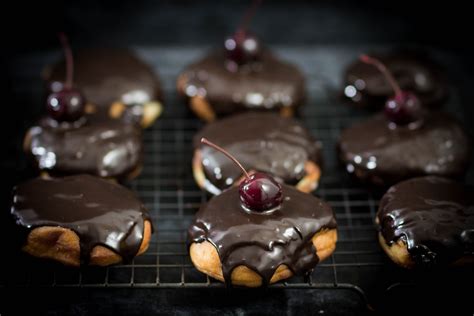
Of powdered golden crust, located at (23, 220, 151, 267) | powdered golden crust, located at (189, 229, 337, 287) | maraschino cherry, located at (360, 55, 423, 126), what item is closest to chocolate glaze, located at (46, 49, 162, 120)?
powdered golden crust, located at (23, 220, 151, 267)

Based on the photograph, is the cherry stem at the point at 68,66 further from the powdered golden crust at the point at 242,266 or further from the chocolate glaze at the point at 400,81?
the chocolate glaze at the point at 400,81

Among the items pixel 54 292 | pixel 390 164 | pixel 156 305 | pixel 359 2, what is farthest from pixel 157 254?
pixel 359 2

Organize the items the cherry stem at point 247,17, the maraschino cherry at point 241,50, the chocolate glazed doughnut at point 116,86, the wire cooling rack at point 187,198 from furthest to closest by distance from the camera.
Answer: the cherry stem at point 247,17
the maraschino cherry at point 241,50
the chocolate glazed doughnut at point 116,86
the wire cooling rack at point 187,198

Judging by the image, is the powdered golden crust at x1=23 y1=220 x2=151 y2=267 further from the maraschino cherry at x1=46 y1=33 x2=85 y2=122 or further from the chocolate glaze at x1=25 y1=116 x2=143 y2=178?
the maraschino cherry at x1=46 y1=33 x2=85 y2=122

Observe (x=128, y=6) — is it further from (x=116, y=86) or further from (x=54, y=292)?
(x=54, y=292)

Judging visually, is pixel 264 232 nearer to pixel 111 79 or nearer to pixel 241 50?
pixel 241 50

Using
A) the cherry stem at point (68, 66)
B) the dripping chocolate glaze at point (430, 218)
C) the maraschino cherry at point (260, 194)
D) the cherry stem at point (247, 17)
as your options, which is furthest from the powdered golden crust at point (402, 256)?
the cherry stem at point (247, 17)

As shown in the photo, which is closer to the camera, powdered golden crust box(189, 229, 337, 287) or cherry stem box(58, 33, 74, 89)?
powdered golden crust box(189, 229, 337, 287)
